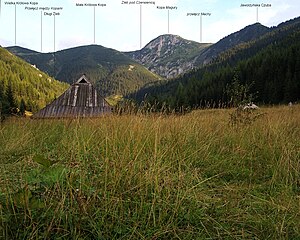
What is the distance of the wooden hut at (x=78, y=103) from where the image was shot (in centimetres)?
1775

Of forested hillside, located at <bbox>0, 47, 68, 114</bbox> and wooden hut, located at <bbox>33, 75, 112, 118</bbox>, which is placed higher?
forested hillside, located at <bbox>0, 47, 68, 114</bbox>

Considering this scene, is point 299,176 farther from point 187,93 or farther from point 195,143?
point 187,93

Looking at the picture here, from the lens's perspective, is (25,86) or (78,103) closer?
(78,103)

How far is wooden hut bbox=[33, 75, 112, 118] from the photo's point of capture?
1775 cm

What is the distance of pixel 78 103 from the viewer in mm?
17953

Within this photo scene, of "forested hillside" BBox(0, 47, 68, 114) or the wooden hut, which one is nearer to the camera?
the wooden hut

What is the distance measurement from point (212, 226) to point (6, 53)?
187355mm

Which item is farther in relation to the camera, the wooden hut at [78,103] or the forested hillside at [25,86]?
the forested hillside at [25,86]


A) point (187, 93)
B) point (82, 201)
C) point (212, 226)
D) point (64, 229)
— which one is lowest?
point (212, 226)

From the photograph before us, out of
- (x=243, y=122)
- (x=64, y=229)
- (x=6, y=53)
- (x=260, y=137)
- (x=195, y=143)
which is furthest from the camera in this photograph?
(x=6, y=53)

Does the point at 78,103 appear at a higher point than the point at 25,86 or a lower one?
lower

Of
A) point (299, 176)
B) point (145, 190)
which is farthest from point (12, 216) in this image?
point (299, 176)

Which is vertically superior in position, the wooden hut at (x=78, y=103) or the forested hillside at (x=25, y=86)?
the forested hillside at (x=25, y=86)

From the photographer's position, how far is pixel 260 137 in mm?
4152
